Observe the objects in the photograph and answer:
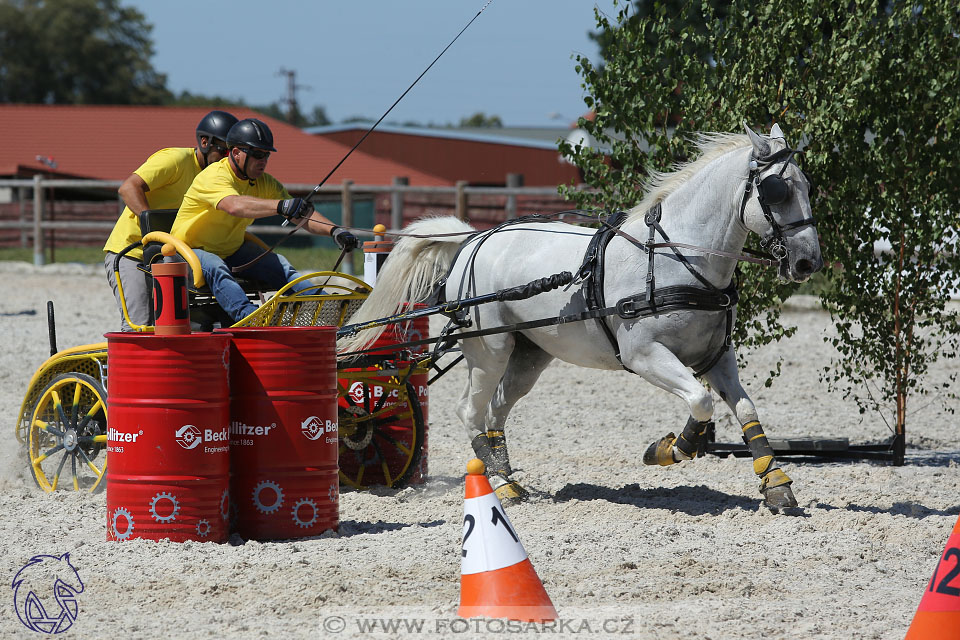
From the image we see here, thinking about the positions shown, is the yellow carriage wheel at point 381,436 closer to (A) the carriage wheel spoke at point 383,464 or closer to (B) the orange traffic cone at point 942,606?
(A) the carriage wheel spoke at point 383,464

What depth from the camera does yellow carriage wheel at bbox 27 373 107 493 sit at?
20.4ft

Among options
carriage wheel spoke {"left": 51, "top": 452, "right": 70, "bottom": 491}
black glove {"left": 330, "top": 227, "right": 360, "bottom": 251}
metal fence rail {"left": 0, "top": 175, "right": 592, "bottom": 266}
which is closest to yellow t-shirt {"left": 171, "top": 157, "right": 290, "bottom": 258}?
black glove {"left": 330, "top": 227, "right": 360, "bottom": 251}

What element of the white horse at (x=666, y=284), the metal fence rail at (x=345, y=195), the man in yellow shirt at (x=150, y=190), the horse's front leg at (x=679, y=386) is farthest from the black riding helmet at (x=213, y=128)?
the metal fence rail at (x=345, y=195)

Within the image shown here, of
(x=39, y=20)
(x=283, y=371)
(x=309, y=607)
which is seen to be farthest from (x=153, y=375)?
(x=39, y=20)

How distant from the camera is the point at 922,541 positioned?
5203 mm

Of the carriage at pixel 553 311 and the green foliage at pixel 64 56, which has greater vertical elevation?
Answer: the green foliage at pixel 64 56

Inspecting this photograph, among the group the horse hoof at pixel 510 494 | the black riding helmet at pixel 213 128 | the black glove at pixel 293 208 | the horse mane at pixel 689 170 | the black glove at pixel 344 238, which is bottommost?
the horse hoof at pixel 510 494

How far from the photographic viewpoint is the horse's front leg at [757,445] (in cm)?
563

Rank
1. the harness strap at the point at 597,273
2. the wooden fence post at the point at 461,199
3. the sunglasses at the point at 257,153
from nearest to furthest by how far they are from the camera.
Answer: the harness strap at the point at 597,273 → the sunglasses at the point at 257,153 → the wooden fence post at the point at 461,199

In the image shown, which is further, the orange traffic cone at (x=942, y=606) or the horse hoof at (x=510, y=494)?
the horse hoof at (x=510, y=494)

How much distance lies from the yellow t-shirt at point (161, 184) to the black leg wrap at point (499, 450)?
2.47 m

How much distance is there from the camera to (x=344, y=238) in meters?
6.27

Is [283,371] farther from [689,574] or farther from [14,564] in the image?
[689,574]

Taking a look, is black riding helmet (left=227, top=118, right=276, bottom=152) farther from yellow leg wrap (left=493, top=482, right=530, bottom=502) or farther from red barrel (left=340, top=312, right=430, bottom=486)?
yellow leg wrap (left=493, top=482, right=530, bottom=502)
